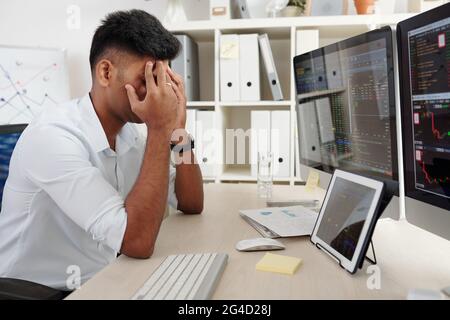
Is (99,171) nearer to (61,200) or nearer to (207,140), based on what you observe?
(61,200)

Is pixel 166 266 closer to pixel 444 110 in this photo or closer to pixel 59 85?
pixel 444 110

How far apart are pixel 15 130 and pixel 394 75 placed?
3.65 ft

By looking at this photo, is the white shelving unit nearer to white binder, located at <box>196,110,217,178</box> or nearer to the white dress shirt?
white binder, located at <box>196,110,217,178</box>

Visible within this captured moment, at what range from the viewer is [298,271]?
2.48ft

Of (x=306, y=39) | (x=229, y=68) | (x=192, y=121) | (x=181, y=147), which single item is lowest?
(x=181, y=147)

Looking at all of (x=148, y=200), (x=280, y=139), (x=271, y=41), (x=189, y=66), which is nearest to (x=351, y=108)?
(x=148, y=200)

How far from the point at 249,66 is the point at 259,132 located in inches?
12.8

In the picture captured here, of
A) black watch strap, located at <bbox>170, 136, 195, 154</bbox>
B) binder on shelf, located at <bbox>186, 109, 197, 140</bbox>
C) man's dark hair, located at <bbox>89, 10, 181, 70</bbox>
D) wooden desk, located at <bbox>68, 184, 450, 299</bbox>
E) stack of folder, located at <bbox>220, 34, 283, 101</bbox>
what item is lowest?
wooden desk, located at <bbox>68, 184, 450, 299</bbox>

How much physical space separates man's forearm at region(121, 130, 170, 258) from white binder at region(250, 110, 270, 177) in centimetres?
104

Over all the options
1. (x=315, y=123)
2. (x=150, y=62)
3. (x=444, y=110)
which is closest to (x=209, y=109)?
(x=315, y=123)

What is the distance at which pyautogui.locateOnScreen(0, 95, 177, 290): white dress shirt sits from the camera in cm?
87

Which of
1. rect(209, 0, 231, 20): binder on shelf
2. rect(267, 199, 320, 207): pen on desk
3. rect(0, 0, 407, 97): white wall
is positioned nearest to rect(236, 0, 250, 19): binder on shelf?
rect(209, 0, 231, 20): binder on shelf

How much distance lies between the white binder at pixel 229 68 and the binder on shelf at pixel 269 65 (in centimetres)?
13

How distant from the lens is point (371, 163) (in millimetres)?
970
